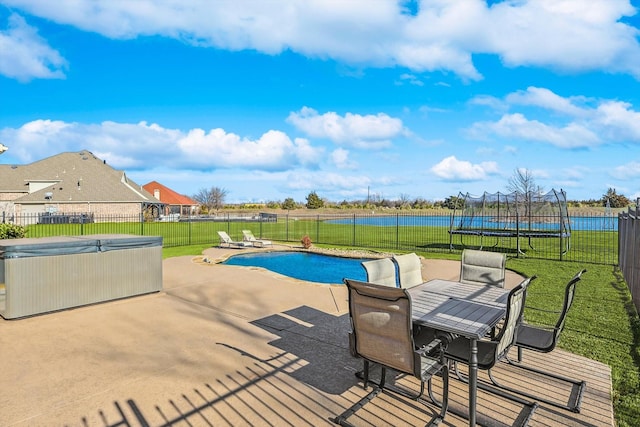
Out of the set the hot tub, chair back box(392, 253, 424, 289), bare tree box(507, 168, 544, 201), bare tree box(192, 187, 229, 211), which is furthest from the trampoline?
bare tree box(192, 187, 229, 211)

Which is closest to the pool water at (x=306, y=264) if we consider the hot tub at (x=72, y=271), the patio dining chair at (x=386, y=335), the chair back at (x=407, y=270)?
the hot tub at (x=72, y=271)

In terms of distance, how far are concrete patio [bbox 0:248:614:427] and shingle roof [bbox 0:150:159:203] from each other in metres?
32.2

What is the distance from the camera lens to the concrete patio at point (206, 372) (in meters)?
2.86

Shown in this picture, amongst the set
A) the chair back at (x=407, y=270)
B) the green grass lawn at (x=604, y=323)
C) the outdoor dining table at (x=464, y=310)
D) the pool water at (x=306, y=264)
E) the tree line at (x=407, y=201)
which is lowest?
the pool water at (x=306, y=264)

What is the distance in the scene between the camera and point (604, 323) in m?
5.24

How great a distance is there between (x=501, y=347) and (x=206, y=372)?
2709mm

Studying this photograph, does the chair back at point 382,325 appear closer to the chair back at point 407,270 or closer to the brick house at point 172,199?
the chair back at point 407,270

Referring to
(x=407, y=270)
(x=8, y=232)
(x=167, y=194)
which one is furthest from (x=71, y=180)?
(x=407, y=270)

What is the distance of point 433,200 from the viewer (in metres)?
57.0

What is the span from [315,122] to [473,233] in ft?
76.8

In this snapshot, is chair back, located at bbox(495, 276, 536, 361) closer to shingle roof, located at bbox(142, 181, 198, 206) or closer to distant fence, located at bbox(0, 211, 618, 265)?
distant fence, located at bbox(0, 211, 618, 265)

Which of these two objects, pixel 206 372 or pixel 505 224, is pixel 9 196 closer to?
pixel 206 372

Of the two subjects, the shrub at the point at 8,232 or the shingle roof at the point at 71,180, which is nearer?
the shrub at the point at 8,232

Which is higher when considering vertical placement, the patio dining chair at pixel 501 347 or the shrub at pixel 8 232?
the shrub at pixel 8 232
